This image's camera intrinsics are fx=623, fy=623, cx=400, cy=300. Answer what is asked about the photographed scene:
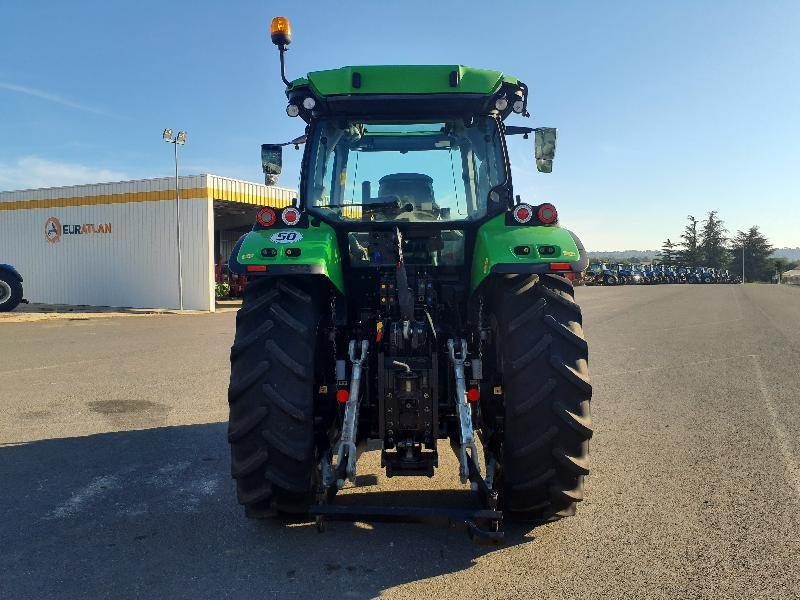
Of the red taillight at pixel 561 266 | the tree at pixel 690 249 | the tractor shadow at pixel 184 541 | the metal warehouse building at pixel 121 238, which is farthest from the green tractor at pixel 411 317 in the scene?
the tree at pixel 690 249

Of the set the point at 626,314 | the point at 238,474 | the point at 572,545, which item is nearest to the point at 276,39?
the point at 238,474

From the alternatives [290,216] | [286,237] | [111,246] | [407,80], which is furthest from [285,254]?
[111,246]

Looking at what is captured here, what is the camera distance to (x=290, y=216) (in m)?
3.68

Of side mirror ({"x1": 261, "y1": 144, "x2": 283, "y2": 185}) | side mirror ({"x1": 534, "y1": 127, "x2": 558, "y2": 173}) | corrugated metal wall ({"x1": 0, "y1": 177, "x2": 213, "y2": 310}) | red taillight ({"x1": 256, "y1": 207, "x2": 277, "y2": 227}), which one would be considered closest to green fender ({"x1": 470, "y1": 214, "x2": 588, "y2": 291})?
side mirror ({"x1": 534, "y1": 127, "x2": 558, "y2": 173})

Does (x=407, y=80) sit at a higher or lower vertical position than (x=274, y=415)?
higher

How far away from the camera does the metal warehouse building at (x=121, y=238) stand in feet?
75.1

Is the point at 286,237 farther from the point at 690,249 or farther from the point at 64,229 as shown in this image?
the point at 690,249

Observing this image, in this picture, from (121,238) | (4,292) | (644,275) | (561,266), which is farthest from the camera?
(644,275)

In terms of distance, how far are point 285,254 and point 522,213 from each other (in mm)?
1404

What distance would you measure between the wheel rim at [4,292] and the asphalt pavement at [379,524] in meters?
14.0

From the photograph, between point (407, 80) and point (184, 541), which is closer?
point (184, 541)

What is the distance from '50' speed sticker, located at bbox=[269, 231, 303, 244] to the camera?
3.52 m

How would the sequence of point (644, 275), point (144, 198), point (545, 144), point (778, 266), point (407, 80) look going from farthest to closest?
point (778, 266) → point (644, 275) → point (144, 198) → point (545, 144) → point (407, 80)

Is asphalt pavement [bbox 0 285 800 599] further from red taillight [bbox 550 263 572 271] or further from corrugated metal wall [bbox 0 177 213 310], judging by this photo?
corrugated metal wall [bbox 0 177 213 310]
